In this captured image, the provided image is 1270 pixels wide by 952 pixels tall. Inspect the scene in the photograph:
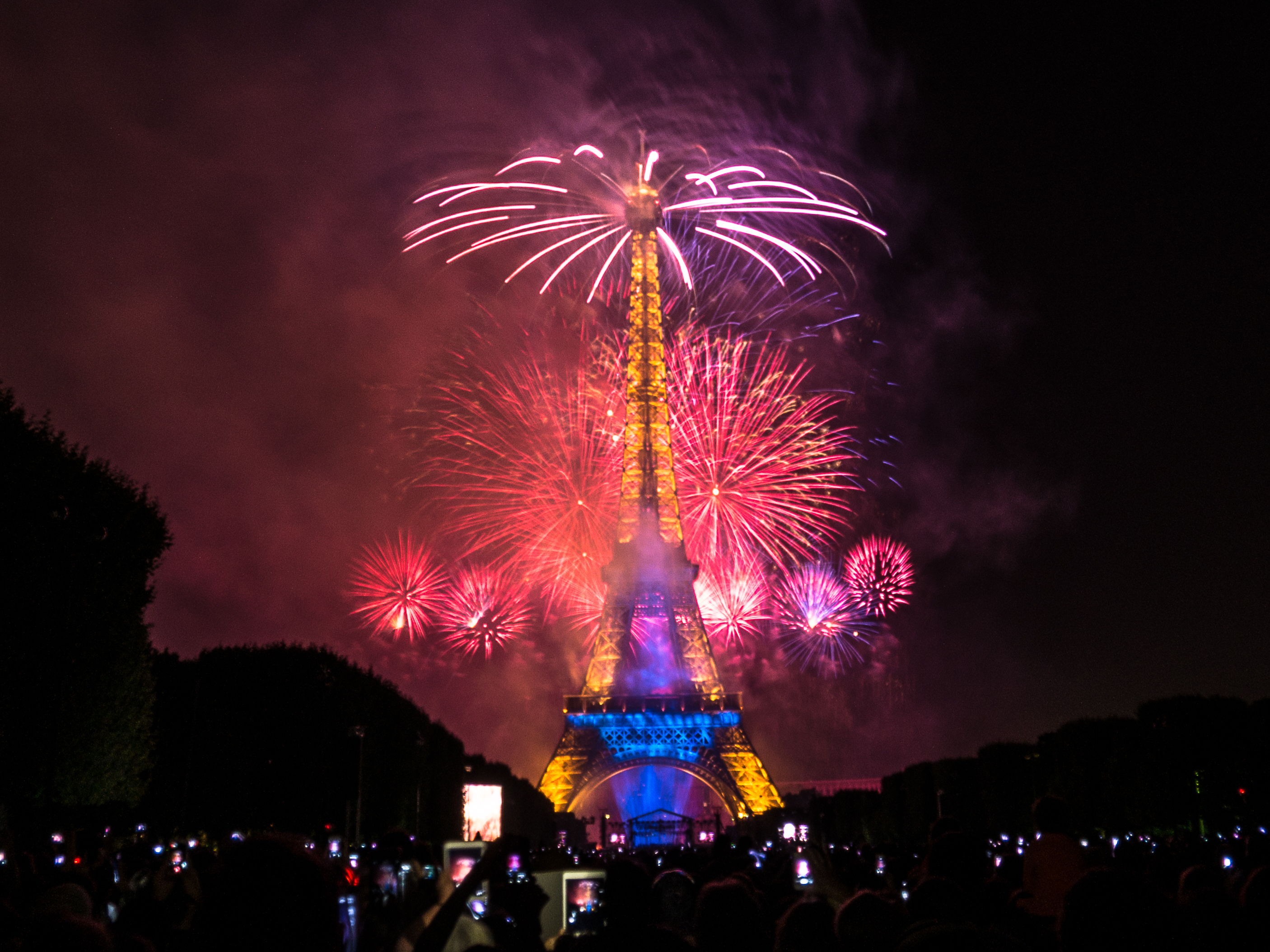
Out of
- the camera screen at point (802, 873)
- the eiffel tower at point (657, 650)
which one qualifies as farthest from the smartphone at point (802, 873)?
the eiffel tower at point (657, 650)

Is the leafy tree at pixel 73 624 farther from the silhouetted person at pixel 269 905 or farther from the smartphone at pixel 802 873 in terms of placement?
the silhouetted person at pixel 269 905

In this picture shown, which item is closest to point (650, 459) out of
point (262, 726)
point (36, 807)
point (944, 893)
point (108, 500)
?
point (262, 726)

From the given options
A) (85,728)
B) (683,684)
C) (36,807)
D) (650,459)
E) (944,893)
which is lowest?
(944,893)

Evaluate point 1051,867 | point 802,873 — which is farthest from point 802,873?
point 1051,867

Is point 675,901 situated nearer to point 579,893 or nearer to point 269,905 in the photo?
point 579,893

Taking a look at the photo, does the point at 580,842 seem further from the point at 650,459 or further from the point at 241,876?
the point at 241,876
